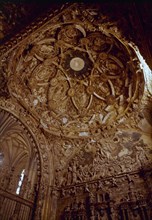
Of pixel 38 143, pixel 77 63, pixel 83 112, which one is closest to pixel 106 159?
pixel 83 112

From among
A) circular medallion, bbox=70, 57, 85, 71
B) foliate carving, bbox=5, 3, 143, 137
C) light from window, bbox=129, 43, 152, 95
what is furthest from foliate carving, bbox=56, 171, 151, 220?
circular medallion, bbox=70, 57, 85, 71

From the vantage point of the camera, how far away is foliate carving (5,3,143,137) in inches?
280

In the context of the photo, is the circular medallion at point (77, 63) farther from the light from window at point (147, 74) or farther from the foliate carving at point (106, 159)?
the foliate carving at point (106, 159)

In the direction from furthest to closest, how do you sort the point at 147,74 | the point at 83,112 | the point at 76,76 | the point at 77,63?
the point at 83,112
the point at 76,76
the point at 77,63
the point at 147,74

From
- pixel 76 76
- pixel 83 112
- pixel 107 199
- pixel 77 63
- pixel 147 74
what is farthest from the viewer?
pixel 83 112

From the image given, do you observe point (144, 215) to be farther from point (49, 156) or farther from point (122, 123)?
point (49, 156)

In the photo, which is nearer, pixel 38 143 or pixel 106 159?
pixel 106 159

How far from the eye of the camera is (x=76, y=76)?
8.82 m

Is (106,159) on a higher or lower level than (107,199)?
higher

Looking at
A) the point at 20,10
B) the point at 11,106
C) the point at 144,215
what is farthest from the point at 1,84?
the point at 144,215

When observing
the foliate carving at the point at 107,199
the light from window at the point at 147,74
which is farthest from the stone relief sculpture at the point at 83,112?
the light from window at the point at 147,74

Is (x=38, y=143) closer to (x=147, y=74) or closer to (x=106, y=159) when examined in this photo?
(x=106, y=159)

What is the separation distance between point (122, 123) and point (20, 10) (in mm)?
6096

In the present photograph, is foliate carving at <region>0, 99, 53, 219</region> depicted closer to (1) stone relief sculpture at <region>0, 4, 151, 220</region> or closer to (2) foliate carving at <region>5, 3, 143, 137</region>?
(1) stone relief sculpture at <region>0, 4, 151, 220</region>
